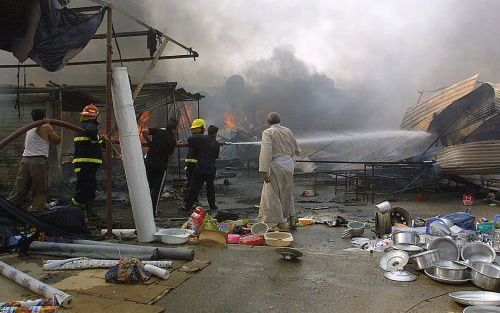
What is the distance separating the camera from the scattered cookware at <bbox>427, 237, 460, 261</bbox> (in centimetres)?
424

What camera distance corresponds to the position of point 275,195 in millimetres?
6340

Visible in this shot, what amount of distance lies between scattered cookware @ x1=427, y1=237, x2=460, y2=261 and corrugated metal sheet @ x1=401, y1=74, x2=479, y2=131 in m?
7.52

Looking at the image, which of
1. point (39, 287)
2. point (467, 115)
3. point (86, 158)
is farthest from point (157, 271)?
point (467, 115)

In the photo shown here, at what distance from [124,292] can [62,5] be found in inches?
125

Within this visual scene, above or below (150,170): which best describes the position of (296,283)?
below

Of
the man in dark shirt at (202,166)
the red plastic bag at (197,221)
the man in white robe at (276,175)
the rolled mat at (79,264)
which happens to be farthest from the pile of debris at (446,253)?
the man in dark shirt at (202,166)

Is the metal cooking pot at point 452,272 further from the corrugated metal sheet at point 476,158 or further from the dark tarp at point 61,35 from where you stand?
the corrugated metal sheet at point 476,158

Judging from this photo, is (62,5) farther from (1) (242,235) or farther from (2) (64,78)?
(2) (64,78)

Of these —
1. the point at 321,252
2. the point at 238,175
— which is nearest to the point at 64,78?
the point at 238,175

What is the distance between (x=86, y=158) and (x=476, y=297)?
220 inches

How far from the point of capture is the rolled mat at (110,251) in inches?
168

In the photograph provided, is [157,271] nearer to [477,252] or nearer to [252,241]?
[252,241]

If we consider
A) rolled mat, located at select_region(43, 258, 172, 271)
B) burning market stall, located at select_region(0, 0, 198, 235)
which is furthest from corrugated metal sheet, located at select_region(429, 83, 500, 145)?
rolled mat, located at select_region(43, 258, 172, 271)

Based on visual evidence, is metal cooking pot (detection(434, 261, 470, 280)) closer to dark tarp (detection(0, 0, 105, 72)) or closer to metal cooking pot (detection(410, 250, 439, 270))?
metal cooking pot (detection(410, 250, 439, 270))
